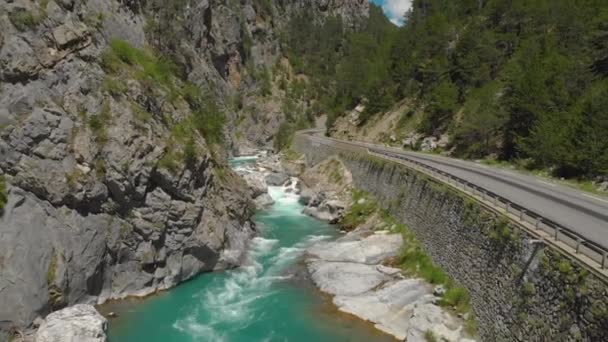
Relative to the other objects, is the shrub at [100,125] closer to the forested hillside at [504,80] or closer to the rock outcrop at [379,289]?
the rock outcrop at [379,289]

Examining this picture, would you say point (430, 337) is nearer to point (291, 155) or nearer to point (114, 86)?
point (114, 86)

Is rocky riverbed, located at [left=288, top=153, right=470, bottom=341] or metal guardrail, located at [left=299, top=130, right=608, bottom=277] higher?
metal guardrail, located at [left=299, top=130, right=608, bottom=277]

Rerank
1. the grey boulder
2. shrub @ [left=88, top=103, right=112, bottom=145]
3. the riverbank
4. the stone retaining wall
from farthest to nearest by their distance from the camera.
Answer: the grey boulder
shrub @ [left=88, top=103, right=112, bottom=145]
the riverbank
the stone retaining wall

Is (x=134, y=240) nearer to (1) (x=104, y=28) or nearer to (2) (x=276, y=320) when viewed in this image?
(2) (x=276, y=320)

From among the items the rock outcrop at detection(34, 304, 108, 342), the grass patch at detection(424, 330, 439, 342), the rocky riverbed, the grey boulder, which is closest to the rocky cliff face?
the rock outcrop at detection(34, 304, 108, 342)

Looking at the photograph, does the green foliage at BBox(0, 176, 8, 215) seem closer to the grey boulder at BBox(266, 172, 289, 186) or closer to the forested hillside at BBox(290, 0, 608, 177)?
the forested hillside at BBox(290, 0, 608, 177)

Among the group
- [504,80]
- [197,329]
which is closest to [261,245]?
[197,329]

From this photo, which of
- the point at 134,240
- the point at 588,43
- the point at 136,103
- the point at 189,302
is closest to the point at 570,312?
the point at 189,302

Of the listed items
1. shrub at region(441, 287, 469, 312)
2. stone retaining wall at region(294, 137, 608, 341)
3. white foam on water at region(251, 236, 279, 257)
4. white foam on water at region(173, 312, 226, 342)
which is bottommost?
white foam on water at region(173, 312, 226, 342)
